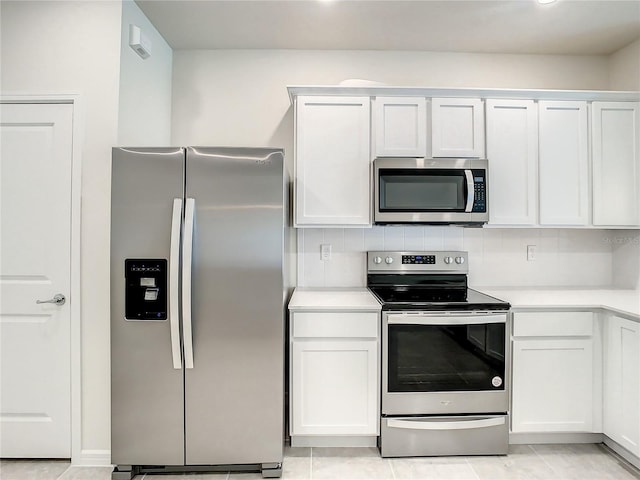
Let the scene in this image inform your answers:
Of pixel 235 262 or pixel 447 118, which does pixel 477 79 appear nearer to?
pixel 447 118

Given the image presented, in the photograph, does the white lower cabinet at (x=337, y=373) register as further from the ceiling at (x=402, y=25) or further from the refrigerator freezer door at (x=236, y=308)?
the ceiling at (x=402, y=25)

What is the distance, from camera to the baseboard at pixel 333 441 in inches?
88.4

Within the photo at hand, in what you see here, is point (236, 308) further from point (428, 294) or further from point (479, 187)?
point (479, 187)

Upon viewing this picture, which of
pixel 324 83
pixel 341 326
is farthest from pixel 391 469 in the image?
pixel 324 83

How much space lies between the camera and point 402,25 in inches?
96.1

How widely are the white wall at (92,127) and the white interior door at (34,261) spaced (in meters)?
0.11

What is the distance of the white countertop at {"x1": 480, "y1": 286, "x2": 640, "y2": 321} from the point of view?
2193mm

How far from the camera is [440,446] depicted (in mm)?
2154

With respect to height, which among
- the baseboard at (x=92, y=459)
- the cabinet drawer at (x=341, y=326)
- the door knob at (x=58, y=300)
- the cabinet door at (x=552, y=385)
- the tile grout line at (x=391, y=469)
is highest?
the door knob at (x=58, y=300)

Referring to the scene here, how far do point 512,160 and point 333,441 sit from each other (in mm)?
2218

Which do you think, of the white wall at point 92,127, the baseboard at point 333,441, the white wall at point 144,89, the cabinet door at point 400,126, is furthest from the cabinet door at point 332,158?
the baseboard at point 333,441

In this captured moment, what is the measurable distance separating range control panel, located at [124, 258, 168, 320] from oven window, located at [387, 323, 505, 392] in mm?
1306

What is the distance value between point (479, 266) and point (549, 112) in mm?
1187

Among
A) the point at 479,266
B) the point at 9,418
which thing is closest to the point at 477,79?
the point at 479,266
